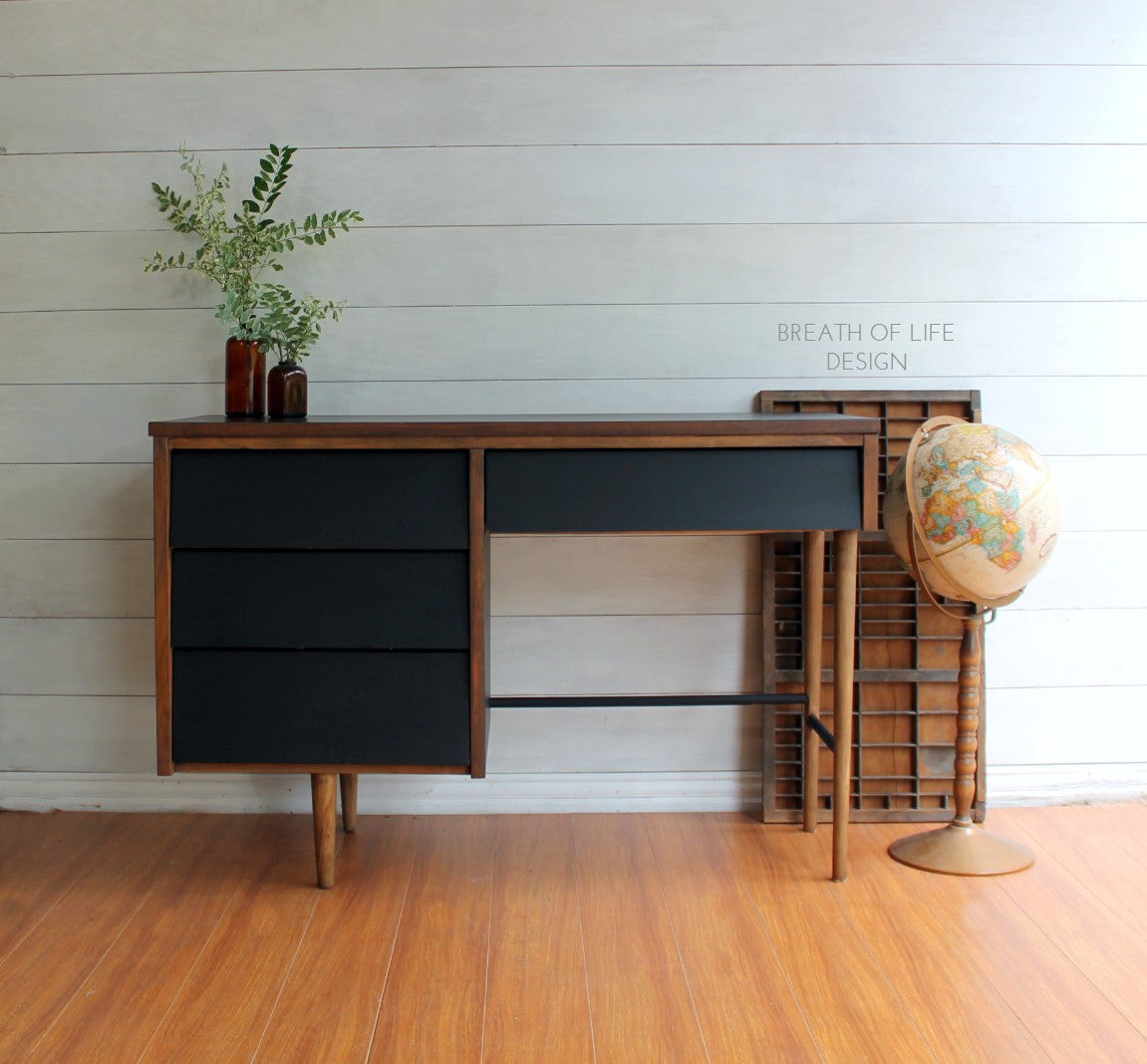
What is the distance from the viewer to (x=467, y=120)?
8.28ft

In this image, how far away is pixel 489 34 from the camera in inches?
98.7

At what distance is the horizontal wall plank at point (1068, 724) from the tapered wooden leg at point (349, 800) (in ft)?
4.91

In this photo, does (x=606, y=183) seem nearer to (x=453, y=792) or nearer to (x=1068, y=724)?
(x=453, y=792)

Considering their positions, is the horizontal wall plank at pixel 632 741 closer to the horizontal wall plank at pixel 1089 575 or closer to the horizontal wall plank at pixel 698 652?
the horizontal wall plank at pixel 698 652

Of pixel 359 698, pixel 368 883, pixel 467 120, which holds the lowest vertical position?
pixel 368 883

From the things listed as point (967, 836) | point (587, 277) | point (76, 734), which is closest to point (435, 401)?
point (587, 277)

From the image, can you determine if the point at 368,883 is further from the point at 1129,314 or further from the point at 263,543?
the point at 1129,314

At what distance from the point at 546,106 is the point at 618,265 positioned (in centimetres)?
39

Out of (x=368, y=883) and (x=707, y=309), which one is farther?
(x=707, y=309)

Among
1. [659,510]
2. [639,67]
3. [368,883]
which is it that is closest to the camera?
[659,510]

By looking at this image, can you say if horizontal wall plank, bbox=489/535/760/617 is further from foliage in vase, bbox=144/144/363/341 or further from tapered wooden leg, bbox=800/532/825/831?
foliage in vase, bbox=144/144/363/341

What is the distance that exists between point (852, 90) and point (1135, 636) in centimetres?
145

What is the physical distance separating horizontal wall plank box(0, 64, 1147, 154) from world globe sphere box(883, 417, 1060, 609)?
82cm

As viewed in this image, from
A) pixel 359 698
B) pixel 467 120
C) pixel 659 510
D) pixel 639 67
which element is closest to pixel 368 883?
pixel 359 698
